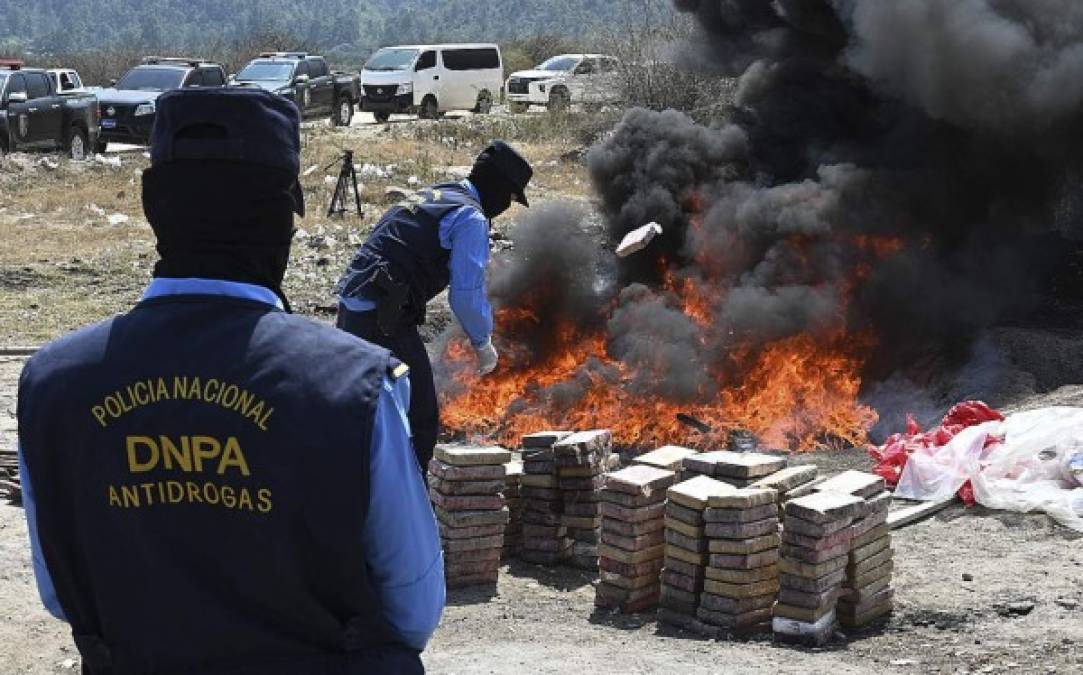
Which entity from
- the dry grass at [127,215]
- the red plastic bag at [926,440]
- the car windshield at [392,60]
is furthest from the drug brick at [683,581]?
the car windshield at [392,60]

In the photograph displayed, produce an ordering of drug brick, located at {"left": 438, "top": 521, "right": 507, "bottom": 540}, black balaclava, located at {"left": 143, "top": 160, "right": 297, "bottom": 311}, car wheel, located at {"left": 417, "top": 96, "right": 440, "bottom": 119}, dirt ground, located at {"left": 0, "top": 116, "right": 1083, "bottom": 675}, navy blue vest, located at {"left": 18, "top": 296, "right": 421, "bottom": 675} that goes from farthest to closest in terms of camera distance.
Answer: car wheel, located at {"left": 417, "top": 96, "right": 440, "bottom": 119} → drug brick, located at {"left": 438, "top": 521, "right": 507, "bottom": 540} → dirt ground, located at {"left": 0, "top": 116, "right": 1083, "bottom": 675} → black balaclava, located at {"left": 143, "top": 160, "right": 297, "bottom": 311} → navy blue vest, located at {"left": 18, "top": 296, "right": 421, "bottom": 675}

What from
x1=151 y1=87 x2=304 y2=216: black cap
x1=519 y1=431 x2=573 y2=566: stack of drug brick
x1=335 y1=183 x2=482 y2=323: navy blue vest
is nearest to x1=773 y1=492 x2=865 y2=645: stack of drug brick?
x1=519 y1=431 x2=573 y2=566: stack of drug brick

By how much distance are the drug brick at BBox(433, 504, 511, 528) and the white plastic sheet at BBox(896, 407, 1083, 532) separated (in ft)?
8.24

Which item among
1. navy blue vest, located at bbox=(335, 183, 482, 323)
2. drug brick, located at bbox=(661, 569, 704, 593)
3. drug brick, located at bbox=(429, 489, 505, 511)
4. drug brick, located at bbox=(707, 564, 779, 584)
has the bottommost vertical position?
drug brick, located at bbox=(661, 569, 704, 593)

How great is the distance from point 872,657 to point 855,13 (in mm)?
8039

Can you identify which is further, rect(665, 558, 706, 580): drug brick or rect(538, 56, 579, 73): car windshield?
rect(538, 56, 579, 73): car windshield

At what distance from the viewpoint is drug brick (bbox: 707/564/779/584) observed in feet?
19.5

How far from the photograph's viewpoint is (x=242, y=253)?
7.25 ft

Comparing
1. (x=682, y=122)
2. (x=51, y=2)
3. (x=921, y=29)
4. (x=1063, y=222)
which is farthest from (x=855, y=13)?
(x=51, y=2)

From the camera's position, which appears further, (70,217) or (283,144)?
(70,217)

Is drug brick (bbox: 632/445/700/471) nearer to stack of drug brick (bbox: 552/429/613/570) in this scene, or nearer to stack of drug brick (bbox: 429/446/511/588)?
stack of drug brick (bbox: 552/429/613/570)

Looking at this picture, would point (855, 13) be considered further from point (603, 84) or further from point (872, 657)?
point (603, 84)

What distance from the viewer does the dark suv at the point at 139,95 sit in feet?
82.9

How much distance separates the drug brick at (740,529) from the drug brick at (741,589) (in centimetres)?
21
